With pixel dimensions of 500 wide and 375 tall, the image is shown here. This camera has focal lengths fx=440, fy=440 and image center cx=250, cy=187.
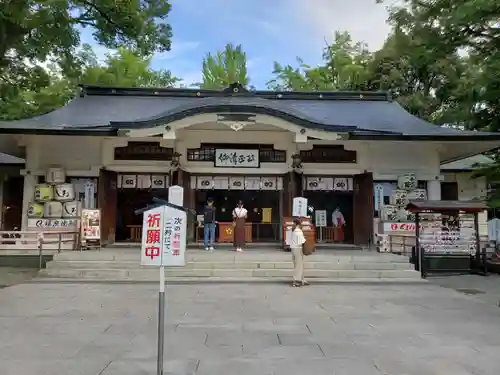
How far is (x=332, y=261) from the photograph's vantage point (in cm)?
1227

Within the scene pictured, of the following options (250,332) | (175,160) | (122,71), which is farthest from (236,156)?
(122,71)

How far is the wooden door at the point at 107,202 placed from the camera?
601 inches

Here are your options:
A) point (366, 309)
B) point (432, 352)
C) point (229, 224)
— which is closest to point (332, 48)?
point (229, 224)

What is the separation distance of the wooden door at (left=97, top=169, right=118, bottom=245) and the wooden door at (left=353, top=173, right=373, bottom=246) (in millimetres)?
8936

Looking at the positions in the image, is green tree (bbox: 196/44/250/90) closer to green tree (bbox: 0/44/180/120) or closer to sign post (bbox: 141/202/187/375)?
green tree (bbox: 0/44/180/120)

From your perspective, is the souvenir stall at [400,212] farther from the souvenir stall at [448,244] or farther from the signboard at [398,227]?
the souvenir stall at [448,244]

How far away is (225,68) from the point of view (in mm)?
34094

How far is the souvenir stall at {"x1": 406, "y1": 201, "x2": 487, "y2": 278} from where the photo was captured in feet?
42.4

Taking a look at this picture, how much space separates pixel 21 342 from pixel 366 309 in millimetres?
5572

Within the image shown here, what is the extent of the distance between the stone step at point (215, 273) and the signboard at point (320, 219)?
6.10 m

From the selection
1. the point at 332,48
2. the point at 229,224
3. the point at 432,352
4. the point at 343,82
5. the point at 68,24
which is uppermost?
the point at 332,48

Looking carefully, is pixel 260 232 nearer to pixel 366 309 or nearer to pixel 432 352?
pixel 366 309

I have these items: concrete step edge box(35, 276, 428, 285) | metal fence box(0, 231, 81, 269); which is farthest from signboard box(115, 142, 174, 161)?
concrete step edge box(35, 276, 428, 285)

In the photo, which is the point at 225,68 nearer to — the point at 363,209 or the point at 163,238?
the point at 363,209
